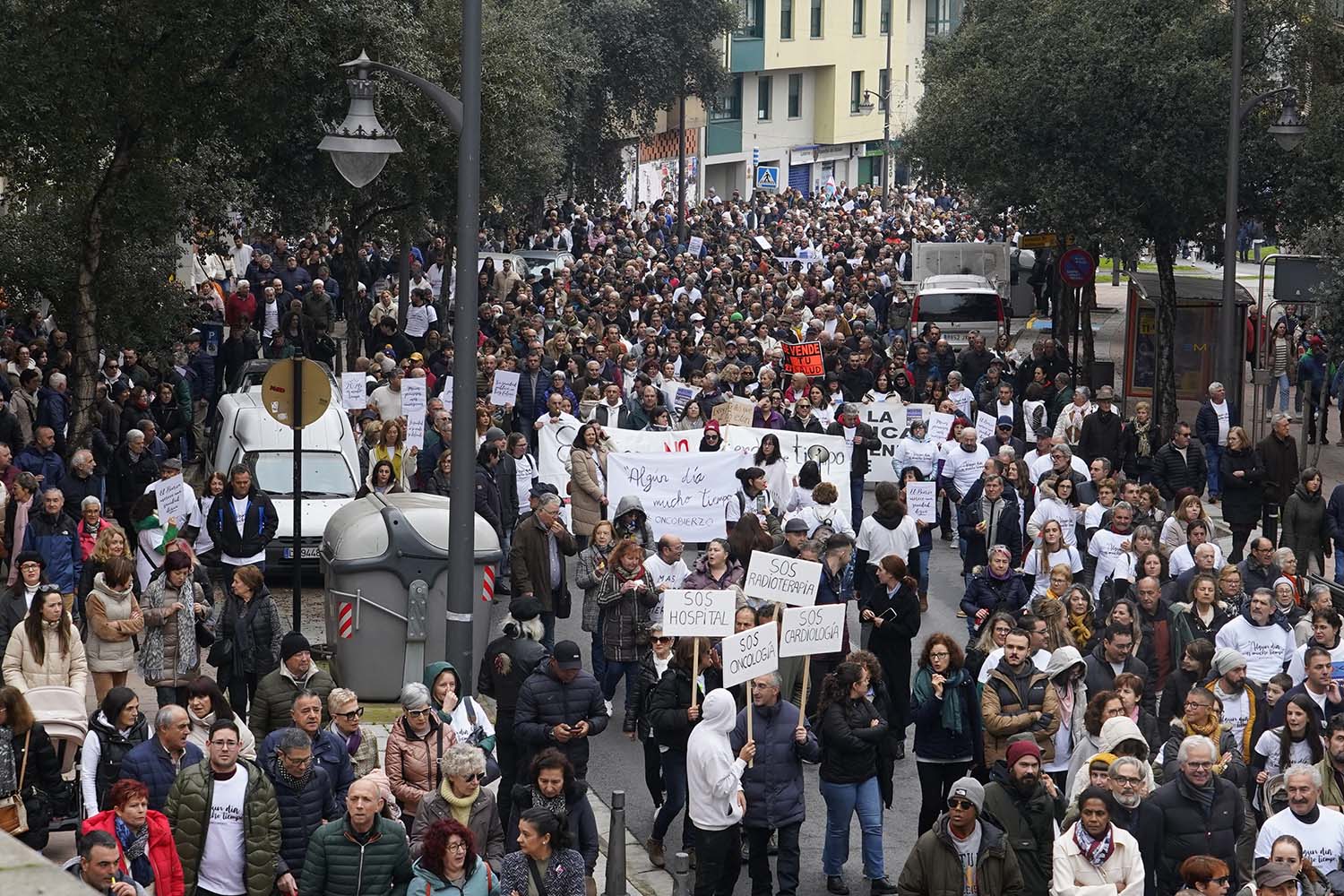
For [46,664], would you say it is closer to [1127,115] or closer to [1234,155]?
[1234,155]

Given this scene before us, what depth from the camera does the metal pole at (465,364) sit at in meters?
11.9

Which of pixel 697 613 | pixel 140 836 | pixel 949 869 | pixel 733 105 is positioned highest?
pixel 733 105

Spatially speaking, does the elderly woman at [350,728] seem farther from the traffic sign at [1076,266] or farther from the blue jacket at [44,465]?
the traffic sign at [1076,266]

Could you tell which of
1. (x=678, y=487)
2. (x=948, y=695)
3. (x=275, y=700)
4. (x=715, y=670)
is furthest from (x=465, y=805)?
(x=678, y=487)

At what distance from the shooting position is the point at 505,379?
2205 centimetres

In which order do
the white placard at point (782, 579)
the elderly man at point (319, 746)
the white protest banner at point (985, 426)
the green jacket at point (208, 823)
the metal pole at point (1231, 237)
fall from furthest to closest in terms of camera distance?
the metal pole at point (1231, 237) < the white protest banner at point (985, 426) < the white placard at point (782, 579) < the elderly man at point (319, 746) < the green jacket at point (208, 823)

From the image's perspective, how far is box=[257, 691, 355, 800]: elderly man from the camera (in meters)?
9.94

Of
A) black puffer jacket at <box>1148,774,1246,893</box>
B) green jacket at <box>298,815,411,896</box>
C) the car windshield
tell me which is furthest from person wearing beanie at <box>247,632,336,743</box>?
the car windshield

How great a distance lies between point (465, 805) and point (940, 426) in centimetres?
1207

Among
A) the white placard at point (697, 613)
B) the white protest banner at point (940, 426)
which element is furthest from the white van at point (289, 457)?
the white placard at point (697, 613)

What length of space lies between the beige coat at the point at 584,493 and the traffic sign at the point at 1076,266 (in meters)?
13.0

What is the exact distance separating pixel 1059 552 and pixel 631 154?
50448 mm

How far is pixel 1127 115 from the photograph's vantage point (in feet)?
86.2

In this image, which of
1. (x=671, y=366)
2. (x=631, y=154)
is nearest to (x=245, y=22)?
(x=671, y=366)
